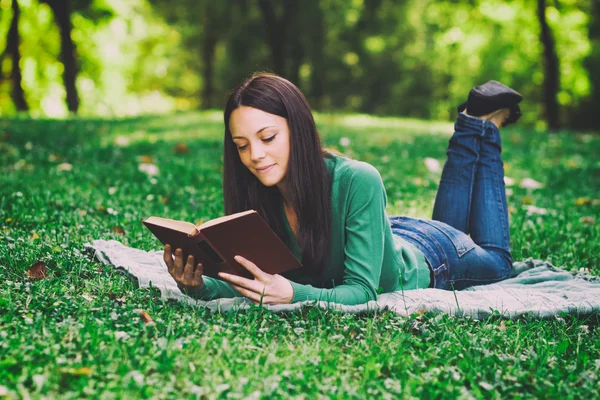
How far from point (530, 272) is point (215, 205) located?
9.16 feet

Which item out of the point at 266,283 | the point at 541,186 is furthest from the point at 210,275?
the point at 541,186

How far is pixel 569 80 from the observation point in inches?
1137

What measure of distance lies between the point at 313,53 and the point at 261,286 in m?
26.4

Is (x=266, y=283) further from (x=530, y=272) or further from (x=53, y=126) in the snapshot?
(x=53, y=126)

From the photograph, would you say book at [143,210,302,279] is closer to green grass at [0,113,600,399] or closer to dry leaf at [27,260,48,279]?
green grass at [0,113,600,399]

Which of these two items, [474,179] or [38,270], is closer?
[38,270]

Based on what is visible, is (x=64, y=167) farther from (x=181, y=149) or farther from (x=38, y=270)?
(x=38, y=270)

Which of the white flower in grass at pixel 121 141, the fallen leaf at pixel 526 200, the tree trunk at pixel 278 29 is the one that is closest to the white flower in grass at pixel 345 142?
the white flower in grass at pixel 121 141

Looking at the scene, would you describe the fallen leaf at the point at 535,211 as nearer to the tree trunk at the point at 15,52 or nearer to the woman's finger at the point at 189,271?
the woman's finger at the point at 189,271

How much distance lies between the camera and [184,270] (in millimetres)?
2848

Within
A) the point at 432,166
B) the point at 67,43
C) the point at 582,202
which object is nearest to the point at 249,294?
the point at 582,202

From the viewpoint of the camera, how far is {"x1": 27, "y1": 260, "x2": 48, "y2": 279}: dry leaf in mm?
3153

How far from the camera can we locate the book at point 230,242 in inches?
98.2

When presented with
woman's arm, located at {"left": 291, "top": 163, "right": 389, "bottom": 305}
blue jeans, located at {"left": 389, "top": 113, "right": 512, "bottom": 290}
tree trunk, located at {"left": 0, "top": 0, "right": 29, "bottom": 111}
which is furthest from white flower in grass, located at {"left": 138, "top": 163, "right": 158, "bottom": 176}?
tree trunk, located at {"left": 0, "top": 0, "right": 29, "bottom": 111}
